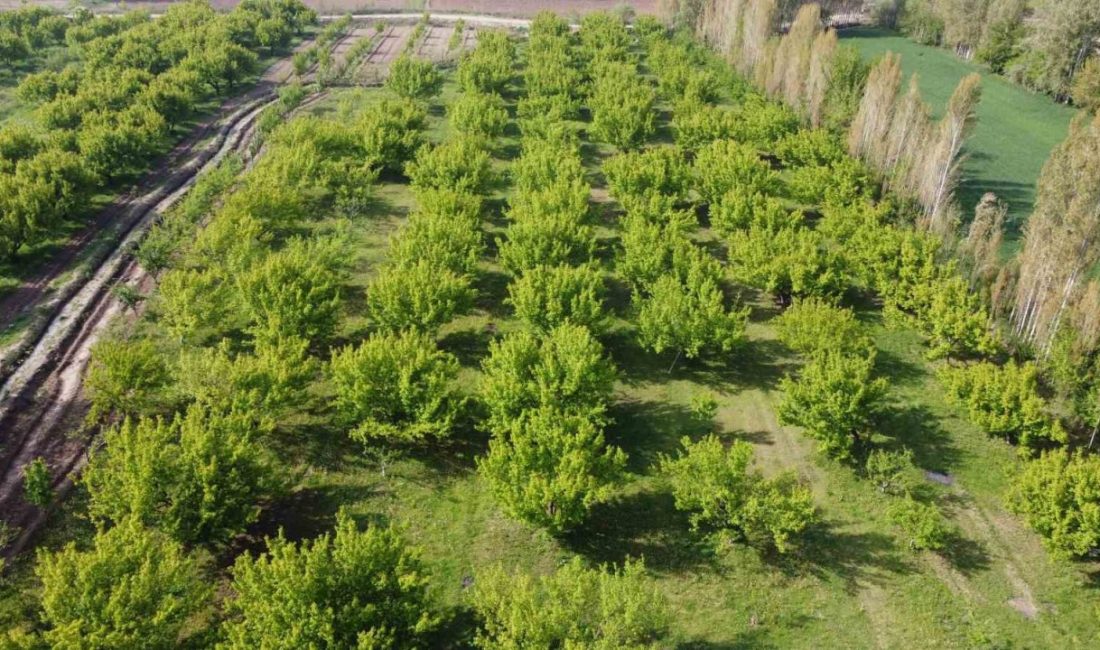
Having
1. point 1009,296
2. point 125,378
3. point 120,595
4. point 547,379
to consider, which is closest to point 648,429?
point 547,379

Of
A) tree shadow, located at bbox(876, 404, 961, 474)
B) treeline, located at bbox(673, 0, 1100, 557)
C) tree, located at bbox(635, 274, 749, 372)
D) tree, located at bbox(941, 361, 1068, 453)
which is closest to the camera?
treeline, located at bbox(673, 0, 1100, 557)

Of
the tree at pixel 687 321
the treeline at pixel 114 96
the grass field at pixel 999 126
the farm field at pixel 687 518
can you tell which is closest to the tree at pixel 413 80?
the treeline at pixel 114 96

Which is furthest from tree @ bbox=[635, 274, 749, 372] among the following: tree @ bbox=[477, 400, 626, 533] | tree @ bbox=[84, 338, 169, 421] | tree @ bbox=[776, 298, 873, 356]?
tree @ bbox=[84, 338, 169, 421]

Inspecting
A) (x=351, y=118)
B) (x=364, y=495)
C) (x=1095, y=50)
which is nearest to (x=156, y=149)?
(x=351, y=118)

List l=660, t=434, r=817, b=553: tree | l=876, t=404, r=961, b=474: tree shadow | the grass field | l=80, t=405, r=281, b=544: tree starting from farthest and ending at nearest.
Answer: the grass field, l=876, t=404, r=961, b=474: tree shadow, l=660, t=434, r=817, b=553: tree, l=80, t=405, r=281, b=544: tree

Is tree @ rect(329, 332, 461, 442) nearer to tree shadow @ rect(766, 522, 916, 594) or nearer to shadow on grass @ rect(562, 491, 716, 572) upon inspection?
shadow on grass @ rect(562, 491, 716, 572)

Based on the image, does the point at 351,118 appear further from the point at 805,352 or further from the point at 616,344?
the point at 805,352
